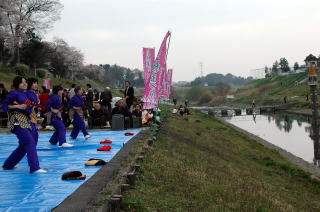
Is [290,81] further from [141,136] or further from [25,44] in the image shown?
[141,136]

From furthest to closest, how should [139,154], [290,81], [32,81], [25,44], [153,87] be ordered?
1. [290,81]
2. [25,44]
3. [153,87]
4. [139,154]
5. [32,81]

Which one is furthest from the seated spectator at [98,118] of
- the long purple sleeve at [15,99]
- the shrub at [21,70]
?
the shrub at [21,70]

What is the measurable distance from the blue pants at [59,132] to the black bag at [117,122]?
3963mm

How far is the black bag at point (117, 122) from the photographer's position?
14.8 metres

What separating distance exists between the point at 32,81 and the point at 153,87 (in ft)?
18.7

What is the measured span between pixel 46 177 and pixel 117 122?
7985 mm

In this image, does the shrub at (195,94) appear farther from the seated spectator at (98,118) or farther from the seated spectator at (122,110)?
the seated spectator at (122,110)

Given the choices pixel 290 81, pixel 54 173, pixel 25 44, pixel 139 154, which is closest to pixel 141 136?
pixel 139 154

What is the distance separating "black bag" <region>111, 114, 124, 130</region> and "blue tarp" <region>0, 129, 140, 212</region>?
2.99 metres

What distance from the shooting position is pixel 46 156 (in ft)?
30.5

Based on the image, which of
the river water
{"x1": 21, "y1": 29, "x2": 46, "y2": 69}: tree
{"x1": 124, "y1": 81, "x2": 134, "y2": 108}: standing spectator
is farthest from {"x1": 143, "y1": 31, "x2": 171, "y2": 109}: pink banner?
{"x1": 21, "y1": 29, "x2": 46, "y2": 69}: tree

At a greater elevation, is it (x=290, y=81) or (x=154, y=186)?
(x=290, y=81)

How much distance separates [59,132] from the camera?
34.6 ft

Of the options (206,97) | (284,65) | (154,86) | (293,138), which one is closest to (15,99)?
(154,86)
